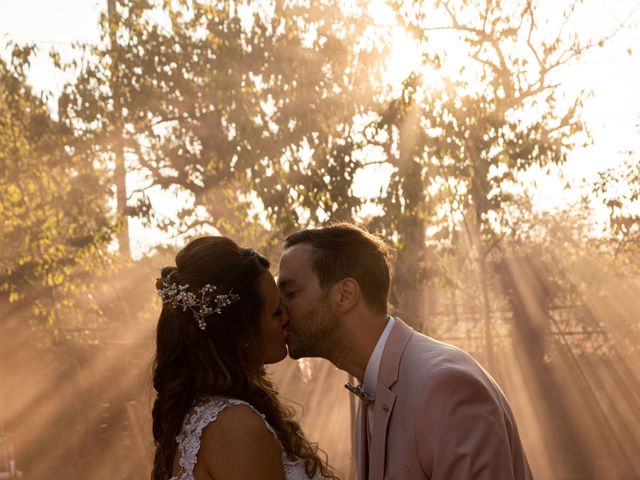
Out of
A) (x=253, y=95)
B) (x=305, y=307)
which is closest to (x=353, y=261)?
(x=305, y=307)

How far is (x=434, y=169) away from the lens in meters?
10.2

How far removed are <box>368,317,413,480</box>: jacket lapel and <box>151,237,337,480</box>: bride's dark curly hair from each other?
61cm

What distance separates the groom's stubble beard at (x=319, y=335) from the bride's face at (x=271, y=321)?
2.6 inches

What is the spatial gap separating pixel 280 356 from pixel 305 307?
0.31m

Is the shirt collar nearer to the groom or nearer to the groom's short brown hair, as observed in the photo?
the groom

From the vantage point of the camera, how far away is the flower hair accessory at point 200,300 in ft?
12.0

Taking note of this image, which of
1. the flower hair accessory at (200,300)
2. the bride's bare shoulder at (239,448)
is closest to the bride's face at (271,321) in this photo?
the flower hair accessory at (200,300)

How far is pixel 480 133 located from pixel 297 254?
6594 millimetres

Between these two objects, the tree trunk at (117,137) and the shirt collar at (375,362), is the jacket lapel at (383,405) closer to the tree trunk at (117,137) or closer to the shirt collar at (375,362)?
the shirt collar at (375,362)

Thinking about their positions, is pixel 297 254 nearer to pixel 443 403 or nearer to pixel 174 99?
pixel 443 403

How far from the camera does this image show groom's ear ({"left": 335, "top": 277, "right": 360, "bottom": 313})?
143 inches

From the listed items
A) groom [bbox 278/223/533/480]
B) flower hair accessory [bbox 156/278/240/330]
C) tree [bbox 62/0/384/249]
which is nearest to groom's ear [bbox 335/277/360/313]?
groom [bbox 278/223/533/480]

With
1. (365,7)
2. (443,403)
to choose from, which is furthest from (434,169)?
(443,403)

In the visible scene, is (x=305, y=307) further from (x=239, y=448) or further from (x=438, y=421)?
(x=438, y=421)
